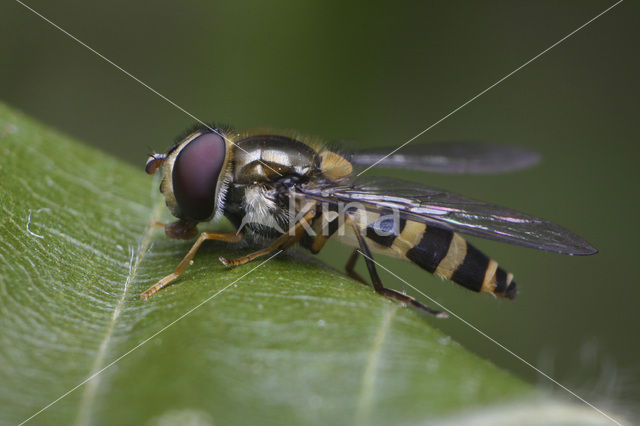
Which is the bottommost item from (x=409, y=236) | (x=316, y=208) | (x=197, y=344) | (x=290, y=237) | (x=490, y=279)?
(x=197, y=344)

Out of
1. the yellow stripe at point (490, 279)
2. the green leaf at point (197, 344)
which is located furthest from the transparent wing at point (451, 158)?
the green leaf at point (197, 344)

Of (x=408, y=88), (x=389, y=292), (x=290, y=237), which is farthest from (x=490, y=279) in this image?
(x=408, y=88)

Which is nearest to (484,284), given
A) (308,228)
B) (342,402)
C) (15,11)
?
(308,228)

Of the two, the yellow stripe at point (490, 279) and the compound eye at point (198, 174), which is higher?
the compound eye at point (198, 174)

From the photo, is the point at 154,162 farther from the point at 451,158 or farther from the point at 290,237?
the point at 451,158

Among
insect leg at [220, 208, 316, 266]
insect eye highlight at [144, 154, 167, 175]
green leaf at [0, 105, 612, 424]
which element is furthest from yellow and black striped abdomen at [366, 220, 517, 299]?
insect eye highlight at [144, 154, 167, 175]

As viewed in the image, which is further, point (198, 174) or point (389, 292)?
point (198, 174)

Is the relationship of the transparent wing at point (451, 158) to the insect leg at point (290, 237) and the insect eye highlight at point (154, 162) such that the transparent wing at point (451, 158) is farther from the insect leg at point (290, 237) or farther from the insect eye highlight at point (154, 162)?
the insect eye highlight at point (154, 162)
